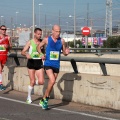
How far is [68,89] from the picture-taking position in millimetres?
11328

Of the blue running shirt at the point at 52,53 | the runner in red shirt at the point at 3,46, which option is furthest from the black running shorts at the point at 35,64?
the runner in red shirt at the point at 3,46

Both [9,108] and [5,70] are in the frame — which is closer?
[9,108]

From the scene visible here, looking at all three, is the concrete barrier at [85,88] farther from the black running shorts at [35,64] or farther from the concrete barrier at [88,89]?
the black running shorts at [35,64]

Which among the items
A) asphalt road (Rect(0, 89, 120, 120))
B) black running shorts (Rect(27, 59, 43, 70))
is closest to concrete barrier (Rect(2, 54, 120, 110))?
asphalt road (Rect(0, 89, 120, 120))

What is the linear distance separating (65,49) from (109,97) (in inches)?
63.2

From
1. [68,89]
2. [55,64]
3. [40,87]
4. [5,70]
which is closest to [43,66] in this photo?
[55,64]

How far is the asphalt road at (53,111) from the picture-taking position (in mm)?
A: 8924

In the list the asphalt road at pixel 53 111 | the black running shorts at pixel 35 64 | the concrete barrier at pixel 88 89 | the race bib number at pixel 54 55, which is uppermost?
the race bib number at pixel 54 55

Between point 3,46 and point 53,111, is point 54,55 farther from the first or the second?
point 3,46

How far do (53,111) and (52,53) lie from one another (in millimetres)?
1409

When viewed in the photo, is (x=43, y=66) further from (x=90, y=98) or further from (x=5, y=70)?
(x=5, y=70)

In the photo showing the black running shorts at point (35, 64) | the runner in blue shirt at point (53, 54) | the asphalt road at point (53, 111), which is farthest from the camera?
the black running shorts at point (35, 64)

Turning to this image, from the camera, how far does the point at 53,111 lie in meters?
9.73

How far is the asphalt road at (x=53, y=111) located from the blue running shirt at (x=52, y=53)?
1131mm
